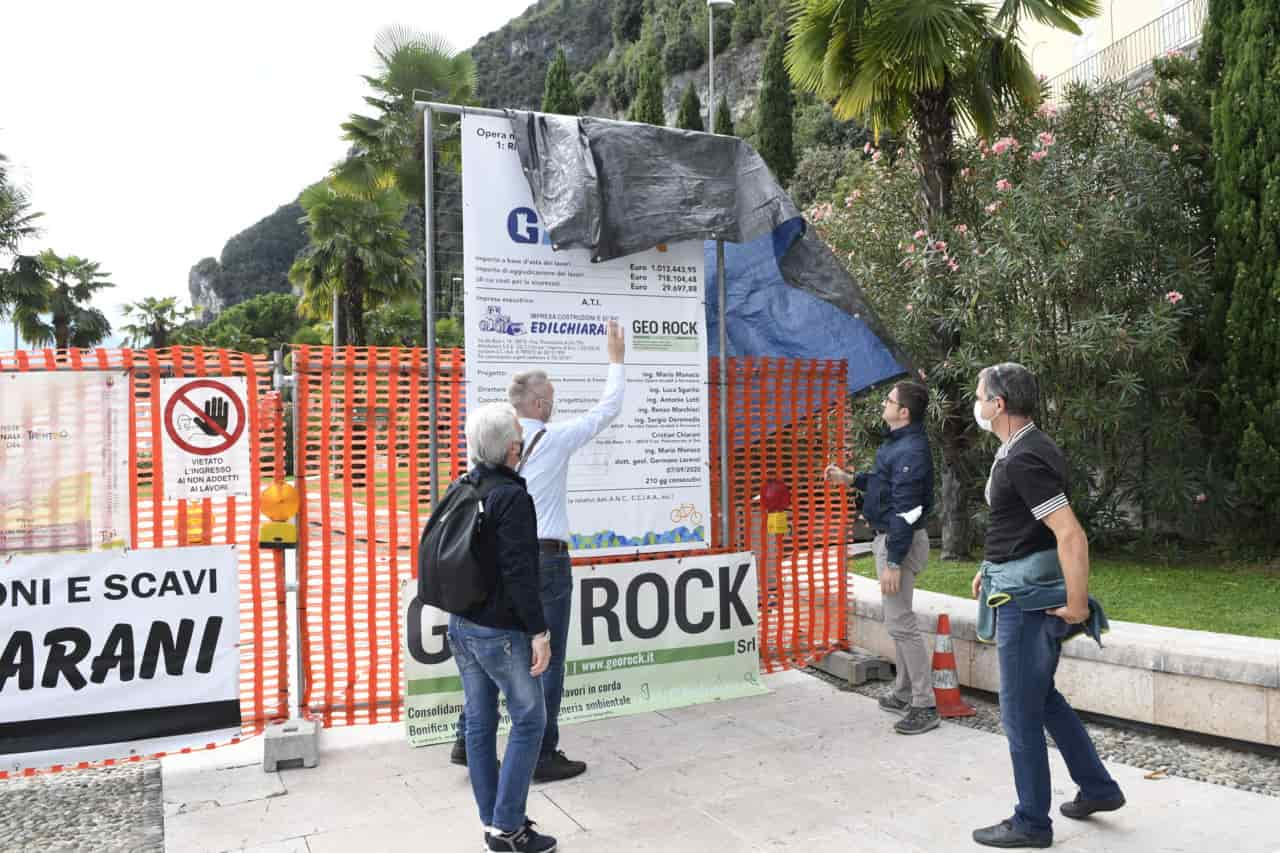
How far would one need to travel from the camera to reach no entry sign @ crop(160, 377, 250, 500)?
4887 mm

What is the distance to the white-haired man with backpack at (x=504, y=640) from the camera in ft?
11.7

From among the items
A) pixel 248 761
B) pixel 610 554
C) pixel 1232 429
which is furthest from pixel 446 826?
pixel 1232 429

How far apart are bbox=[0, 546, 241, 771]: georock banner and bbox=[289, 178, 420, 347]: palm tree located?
72.1ft

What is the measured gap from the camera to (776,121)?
4269 centimetres

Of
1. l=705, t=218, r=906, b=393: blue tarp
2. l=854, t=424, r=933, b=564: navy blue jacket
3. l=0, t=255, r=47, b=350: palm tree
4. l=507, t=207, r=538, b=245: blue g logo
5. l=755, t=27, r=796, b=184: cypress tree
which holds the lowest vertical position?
l=854, t=424, r=933, b=564: navy blue jacket

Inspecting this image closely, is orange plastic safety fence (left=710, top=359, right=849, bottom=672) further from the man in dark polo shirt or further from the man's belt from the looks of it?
the man in dark polo shirt

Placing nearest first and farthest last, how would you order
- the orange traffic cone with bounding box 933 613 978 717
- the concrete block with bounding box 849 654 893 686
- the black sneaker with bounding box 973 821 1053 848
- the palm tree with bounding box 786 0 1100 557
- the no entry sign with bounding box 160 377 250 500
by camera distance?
the black sneaker with bounding box 973 821 1053 848 < the no entry sign with bounding box 160 377 250 500 < the orange traffic cone with bounding box 933 613 978 717 < the concrete block with bounding box 849 654 893 686 < the palm tree with bounding box 786 0 1100 557

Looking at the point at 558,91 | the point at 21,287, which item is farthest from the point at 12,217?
the point at 558,91

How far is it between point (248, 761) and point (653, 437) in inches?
112

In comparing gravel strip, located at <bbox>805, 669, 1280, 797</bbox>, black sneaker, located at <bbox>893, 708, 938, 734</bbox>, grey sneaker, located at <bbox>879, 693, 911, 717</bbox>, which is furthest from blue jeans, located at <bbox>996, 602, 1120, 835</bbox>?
grey sneaker, located at <bbox>879, 693, 911, 717</bbox>

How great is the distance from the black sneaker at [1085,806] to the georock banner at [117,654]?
397 centimetres

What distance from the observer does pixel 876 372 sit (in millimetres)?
6887

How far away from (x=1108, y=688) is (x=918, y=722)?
3.43 feet

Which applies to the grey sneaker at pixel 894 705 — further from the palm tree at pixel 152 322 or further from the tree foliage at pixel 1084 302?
the palm tree at pixel 152 322
